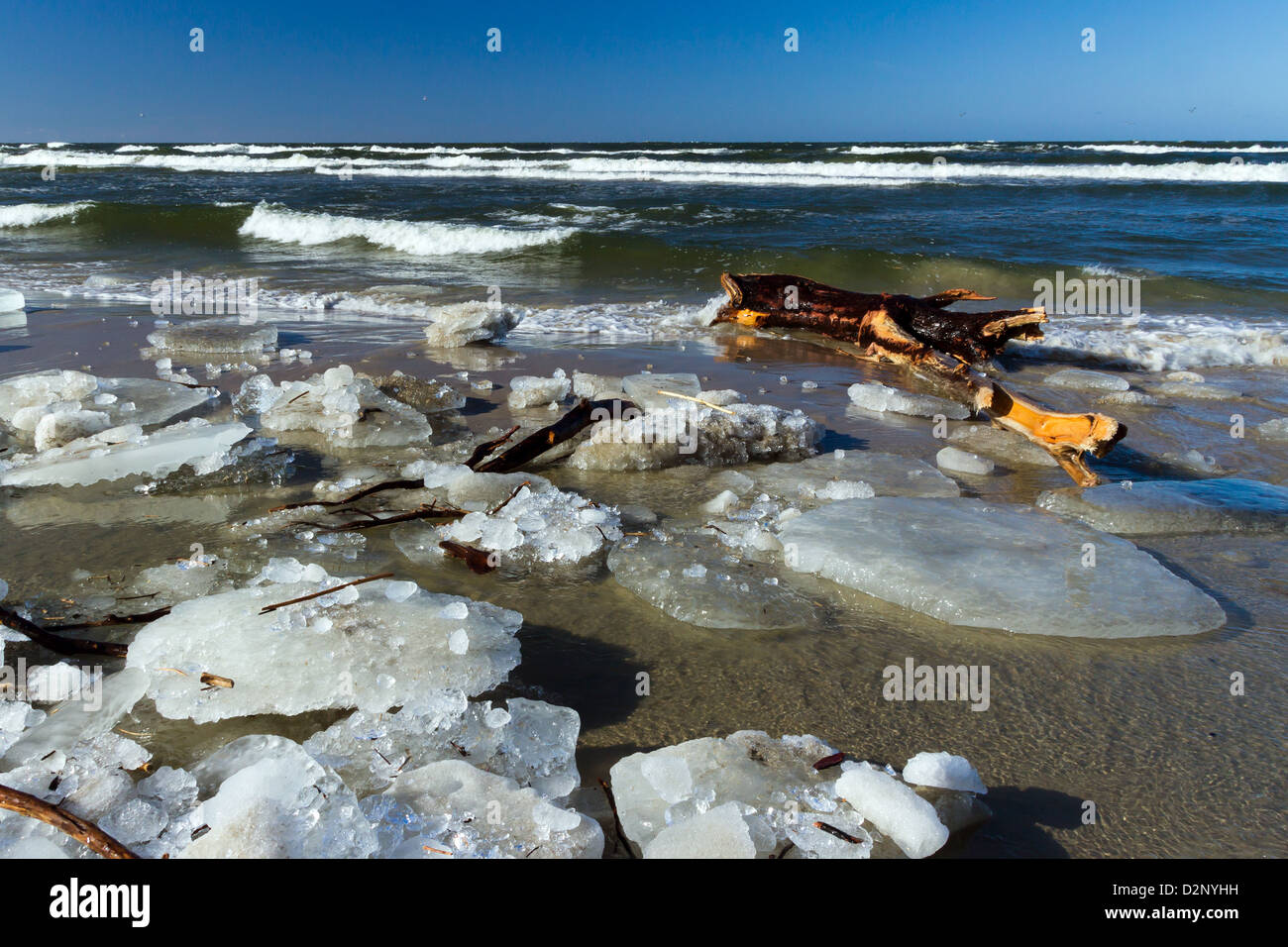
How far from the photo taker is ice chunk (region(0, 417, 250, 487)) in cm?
237

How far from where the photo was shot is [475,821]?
3.69 feet

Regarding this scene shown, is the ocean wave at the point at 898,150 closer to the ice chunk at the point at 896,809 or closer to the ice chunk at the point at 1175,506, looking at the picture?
the ice chunk at the point at 1175,506

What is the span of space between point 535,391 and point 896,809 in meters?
2.57

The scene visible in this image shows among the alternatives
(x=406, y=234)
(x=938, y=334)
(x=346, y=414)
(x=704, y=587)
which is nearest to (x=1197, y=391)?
(x=938, y=334)

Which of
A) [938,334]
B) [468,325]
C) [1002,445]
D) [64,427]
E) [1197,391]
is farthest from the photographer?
[468,325]

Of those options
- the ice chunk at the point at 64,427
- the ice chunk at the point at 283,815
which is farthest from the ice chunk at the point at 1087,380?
the ice chunk at the point at 64,427

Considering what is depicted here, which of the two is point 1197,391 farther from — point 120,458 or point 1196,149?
point 1196,149

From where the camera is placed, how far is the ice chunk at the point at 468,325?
14.9 feet

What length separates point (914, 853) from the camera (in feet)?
3.66

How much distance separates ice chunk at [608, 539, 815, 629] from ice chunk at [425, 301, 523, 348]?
9.32ft

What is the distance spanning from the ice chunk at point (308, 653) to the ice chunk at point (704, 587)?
421 millimetres
